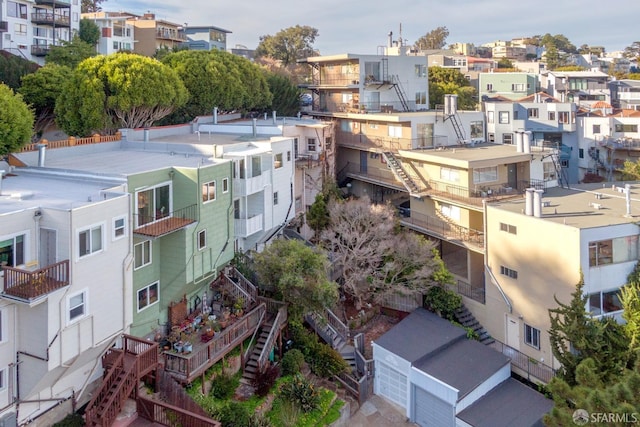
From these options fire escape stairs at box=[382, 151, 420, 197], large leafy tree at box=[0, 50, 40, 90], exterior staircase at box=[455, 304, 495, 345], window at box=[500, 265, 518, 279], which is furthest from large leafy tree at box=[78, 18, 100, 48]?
window at box=[500, 265, 518, 279]

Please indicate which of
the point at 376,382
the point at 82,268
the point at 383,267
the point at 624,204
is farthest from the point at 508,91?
the point at 82,268

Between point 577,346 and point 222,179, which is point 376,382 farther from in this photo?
point 222,179

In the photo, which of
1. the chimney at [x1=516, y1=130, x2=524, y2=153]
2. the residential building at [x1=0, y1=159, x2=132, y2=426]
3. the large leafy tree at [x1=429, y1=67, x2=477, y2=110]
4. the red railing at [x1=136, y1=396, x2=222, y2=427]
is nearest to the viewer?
the residential building at [x1=0, y1=159, x2=132, y2=426]

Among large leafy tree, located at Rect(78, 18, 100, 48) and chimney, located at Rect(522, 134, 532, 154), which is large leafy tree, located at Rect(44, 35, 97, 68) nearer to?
large leafy tree, located at Rect(78, 18, 100, 48)

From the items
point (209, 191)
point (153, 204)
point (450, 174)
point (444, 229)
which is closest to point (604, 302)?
point (444, 229)

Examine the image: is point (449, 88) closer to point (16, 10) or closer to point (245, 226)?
point (245, 226)

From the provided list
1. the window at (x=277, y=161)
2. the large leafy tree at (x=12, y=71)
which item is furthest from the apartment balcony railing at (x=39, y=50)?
the window at (x=277, y=161)
